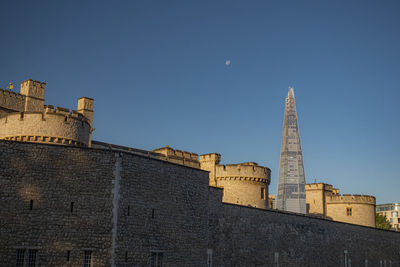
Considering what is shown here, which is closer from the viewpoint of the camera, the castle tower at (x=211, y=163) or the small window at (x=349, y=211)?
the castle tower at (x=211, y=163)

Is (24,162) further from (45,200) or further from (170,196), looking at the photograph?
(170,196)

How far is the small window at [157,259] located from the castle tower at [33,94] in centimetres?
1794

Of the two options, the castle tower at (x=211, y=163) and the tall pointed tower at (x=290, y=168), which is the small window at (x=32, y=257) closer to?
the castle tower at (x=211, y=163)

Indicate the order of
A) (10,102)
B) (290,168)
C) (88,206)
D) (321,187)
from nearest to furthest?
(88,206), (10,102), (321,187), (290,168)

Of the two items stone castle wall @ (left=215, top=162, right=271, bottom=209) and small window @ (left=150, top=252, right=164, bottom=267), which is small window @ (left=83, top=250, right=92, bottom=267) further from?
stone castle wall @ (left=215, top=162, right=271, bottom=209)

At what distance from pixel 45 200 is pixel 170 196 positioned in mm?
8150

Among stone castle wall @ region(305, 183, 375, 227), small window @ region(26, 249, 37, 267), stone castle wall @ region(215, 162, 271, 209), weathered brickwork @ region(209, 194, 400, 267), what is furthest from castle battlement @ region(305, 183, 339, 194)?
small window @ region(26, 249, 37, 267)

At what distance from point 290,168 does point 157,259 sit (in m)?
82.7

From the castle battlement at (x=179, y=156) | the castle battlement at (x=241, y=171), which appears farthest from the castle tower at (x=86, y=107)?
the castle battlement at (x=241, y=171)

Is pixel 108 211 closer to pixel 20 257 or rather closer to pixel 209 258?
pixel 20 257

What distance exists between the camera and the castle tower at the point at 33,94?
123 ft

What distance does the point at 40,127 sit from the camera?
93.2 feet

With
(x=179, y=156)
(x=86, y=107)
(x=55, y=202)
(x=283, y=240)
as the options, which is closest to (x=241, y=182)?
(x=179, y=156)

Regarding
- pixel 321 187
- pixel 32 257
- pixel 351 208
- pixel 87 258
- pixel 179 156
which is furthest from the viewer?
pixel 321 187
